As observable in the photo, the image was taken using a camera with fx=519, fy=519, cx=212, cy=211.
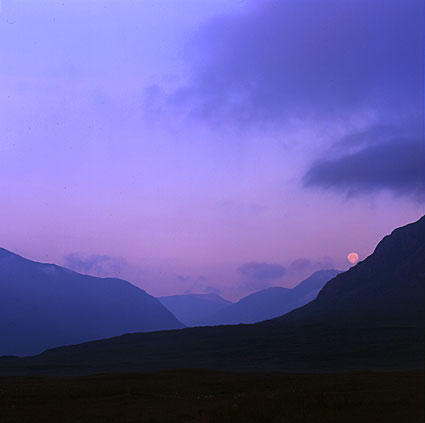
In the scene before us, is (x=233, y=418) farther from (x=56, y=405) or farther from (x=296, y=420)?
(x=56, y=405)

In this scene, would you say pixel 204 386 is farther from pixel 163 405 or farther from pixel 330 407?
pixel 330 407

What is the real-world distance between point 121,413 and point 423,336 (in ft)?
A: 564

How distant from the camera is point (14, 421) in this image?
36219mm

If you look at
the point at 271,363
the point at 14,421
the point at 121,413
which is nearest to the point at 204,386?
the point at 121,413

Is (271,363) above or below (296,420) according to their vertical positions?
below

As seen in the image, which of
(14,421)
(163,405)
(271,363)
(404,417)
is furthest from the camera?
(271,363)

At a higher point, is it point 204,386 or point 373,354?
point 204,386

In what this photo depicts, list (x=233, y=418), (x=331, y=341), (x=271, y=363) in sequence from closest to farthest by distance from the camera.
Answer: (x=233, y=418) → (x=271, y=363) → (x=331, y=341)

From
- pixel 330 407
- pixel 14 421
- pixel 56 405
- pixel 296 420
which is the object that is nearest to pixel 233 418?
pixel 296 420

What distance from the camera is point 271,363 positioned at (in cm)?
16800

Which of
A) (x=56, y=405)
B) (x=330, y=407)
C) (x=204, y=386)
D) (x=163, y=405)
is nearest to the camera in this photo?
(x=330, y=407)

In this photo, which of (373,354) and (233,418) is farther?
(373,354)

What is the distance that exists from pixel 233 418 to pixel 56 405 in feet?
69.3

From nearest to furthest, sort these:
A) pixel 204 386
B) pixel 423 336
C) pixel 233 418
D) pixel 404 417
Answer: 1. pixel 404 417
2. pixel 233 418
3. pixel 204 386
4. pixel 423 336
